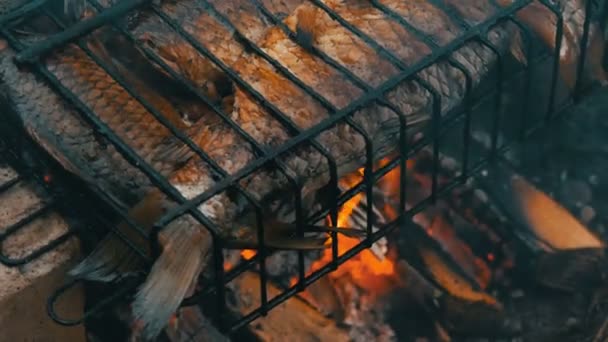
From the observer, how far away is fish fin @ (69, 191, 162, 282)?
2359mm

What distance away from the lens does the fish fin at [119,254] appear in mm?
2359

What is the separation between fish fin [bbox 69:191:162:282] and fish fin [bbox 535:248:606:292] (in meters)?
1.47

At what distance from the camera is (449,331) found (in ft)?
10.7

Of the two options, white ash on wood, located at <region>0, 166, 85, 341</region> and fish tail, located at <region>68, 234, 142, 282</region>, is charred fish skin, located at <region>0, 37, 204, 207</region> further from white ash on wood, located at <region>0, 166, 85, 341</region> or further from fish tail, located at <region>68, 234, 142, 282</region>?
white ash on wood, located at <region>0, 166, 85, 341</region>

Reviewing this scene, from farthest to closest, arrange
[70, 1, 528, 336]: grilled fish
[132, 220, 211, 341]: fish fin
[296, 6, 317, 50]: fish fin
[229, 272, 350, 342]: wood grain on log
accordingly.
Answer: [229, 272, 350, 342]: wood grain on log, [296, 6, 317, 50]: fish fin, [70, 1, 528, 336]: grilled fish, [132, 220, 211, 341]: fish fin

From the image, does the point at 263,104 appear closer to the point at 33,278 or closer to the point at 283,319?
the point at 33,278

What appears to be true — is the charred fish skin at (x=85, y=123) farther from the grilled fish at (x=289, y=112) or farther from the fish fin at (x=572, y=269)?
the fish fin at (x=572, y=269)

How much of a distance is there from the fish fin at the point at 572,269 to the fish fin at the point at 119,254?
147 centimetres

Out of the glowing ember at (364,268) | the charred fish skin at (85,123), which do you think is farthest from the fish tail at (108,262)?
the glowing ember at (364,268)

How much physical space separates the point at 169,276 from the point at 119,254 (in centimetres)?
20

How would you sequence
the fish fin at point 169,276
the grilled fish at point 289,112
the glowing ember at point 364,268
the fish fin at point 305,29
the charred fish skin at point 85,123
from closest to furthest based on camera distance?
the fish fin at point 169,276 < the grilled fish at point 289,112 < the charred fish skin at point 85,123 < the fish fin at point 305,29 < the glowing ember at point 364,268

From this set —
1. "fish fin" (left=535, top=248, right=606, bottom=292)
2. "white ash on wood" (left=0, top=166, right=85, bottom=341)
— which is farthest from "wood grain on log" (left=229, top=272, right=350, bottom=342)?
"fish fin" (left=535, top=248, right=606, bottom=292)

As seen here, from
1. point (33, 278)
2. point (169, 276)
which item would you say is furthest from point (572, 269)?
point (33, 278)

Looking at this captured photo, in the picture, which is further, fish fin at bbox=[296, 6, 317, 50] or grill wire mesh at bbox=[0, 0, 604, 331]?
fish fin at bbox=[296, 6, 317, 50]
